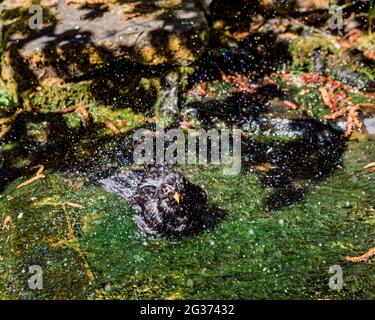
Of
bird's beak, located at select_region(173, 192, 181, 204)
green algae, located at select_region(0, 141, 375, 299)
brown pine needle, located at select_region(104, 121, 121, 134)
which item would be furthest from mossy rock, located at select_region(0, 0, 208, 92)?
bird's beak, located at select_region(173, 192, 181, 204)

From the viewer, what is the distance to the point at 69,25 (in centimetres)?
620

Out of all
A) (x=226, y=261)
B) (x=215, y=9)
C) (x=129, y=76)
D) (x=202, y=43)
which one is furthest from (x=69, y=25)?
(x=226, y=261)

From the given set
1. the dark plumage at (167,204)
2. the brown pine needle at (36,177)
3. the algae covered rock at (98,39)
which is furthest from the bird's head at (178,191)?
the algae covered rock at (98,39)

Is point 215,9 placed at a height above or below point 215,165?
above

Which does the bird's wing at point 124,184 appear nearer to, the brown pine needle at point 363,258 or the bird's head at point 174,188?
the bird's head at point 174,188

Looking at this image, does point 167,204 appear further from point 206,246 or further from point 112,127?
point 112,127

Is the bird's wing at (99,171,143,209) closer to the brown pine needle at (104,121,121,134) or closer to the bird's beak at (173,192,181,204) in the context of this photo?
the bird's beak at (173,192,181,204)

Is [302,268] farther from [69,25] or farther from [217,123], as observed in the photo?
[69,25]

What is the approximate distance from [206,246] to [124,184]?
→ 4.75ft

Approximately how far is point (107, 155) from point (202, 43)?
239 cm

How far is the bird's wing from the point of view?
15.3ft

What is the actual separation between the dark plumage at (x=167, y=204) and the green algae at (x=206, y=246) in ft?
0.43

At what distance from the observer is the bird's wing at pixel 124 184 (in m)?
4.66

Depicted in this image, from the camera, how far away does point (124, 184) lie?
4.79m
